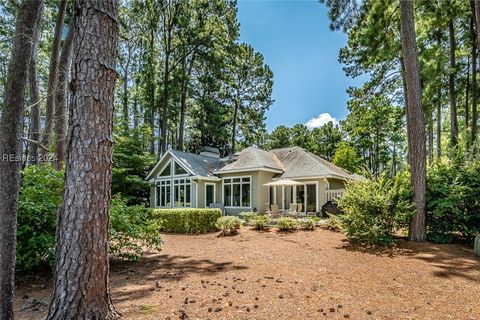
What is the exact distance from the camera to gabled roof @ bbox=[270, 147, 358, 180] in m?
16.8

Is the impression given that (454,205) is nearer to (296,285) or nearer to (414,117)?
(414,117)

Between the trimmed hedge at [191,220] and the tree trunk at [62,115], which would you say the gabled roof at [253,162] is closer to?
the trimmed hedge at [191,220]

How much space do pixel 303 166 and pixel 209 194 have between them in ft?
20.6

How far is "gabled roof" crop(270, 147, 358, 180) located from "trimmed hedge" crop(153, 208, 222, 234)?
6.81m

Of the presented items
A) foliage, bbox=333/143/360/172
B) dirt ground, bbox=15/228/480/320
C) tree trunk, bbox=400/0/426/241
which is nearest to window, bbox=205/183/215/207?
dirt ground, bbox=15/228/480/320

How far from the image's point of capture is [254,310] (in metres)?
3.51

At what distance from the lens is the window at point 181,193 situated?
60.6ft

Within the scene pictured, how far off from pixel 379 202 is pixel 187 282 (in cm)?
591

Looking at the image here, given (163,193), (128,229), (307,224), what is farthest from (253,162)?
(128,229)

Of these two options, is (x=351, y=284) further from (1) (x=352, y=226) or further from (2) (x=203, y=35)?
(2) (x=203, y=35)

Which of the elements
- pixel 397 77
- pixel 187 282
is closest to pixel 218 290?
pixel 187 282

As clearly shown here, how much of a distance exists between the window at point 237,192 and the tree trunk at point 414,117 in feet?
34.1

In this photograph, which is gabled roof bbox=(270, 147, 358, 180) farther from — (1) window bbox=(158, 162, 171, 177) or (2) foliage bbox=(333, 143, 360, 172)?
(2) foliage bbox=(333, 143, 360, 172)

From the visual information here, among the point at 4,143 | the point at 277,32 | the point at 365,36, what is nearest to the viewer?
the point at 4,143
